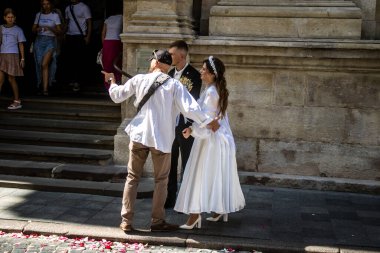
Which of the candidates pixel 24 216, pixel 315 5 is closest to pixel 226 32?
pixel 315 5

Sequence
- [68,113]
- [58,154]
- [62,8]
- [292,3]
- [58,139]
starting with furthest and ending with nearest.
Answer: [62,8]
[68,113]
[58,139]
[58,154]
[292,3]

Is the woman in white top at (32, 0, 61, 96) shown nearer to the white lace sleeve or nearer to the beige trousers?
the beige trousers

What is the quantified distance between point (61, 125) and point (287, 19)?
3.99m

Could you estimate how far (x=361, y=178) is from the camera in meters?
8.02

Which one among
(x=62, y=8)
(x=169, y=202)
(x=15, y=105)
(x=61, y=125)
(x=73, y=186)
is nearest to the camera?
(x=169, y=202)

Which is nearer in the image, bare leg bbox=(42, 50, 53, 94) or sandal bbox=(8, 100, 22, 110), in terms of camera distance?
sandal bbox=(8, 100, 22, 110)

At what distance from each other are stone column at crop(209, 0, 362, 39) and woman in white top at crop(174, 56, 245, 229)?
2.45 meters

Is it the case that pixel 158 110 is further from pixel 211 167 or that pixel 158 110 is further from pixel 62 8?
pixel 62 8

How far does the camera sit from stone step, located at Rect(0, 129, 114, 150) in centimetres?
880

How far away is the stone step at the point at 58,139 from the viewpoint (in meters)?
8.80

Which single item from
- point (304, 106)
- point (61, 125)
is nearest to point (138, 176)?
point (304, 106)

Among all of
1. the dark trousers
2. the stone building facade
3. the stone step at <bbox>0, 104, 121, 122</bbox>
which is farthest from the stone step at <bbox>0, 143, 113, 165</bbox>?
the dark trousers

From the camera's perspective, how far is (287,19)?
8125 mm

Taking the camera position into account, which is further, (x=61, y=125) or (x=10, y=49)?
(x=10, y=49)
